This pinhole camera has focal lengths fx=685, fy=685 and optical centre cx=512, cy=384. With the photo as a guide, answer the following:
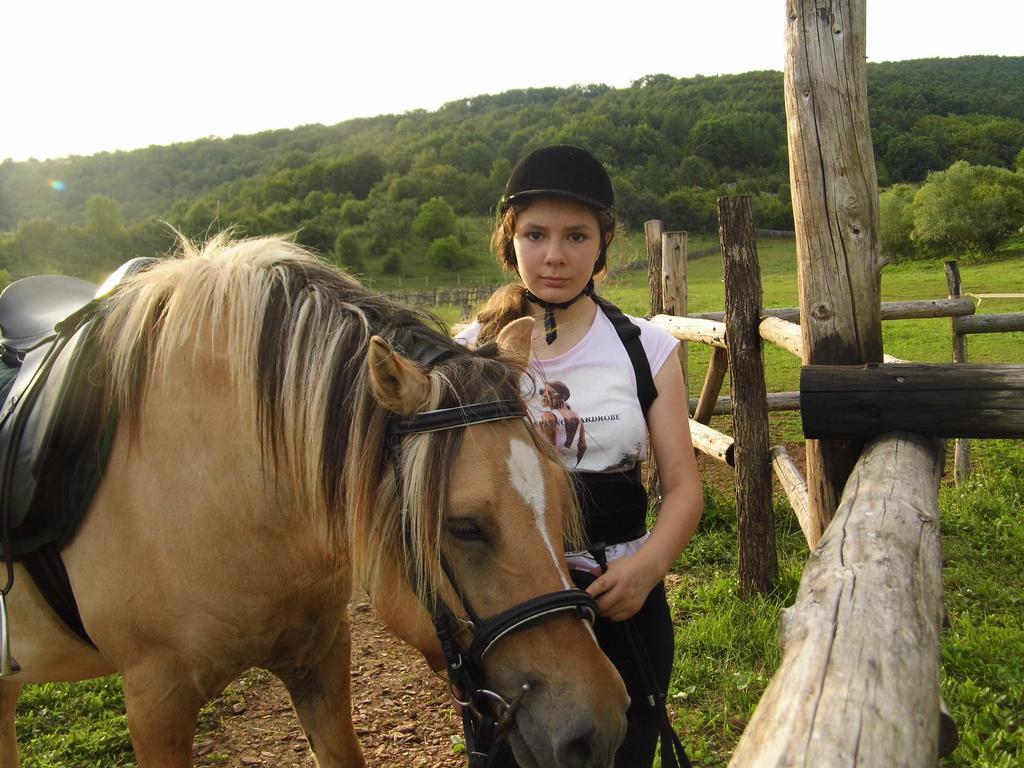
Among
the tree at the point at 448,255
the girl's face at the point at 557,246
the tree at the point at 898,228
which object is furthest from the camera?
the tree at the point at 448,255

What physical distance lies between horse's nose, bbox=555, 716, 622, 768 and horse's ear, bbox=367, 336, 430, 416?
0.75 metres

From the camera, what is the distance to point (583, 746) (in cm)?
138

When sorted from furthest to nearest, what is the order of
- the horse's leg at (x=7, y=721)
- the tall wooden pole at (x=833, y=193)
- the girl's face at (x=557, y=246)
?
the horse's leg at (x=7, y=721)
the tall wooden pole at (x=833, y=193)
the girl's face at (x=557, y=246)

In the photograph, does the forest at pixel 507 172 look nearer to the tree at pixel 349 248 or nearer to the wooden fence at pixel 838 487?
the tree at pixel 349 248

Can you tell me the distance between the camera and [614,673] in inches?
56.9

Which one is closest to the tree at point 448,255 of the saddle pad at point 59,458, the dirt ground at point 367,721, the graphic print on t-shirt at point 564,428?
the dirt ground at point 367,721

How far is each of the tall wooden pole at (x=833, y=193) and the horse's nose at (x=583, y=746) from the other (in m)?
1.37

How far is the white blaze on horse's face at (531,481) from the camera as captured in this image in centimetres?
148

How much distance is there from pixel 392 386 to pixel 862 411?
144 cm

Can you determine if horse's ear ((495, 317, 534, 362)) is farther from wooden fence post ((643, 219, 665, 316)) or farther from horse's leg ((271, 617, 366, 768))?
wooden fence post ((643, 219, 665, 316))

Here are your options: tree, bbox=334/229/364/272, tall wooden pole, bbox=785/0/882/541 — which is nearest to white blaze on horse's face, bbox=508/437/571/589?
tall wooden pole, bbox=785/0/882/541

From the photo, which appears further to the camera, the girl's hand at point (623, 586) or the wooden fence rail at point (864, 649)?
the girl's hand at point (623, 586)

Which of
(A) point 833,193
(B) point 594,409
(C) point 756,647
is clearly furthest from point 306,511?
(C) point 756,647

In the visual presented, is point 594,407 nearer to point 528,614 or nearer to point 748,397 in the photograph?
point 528,614
